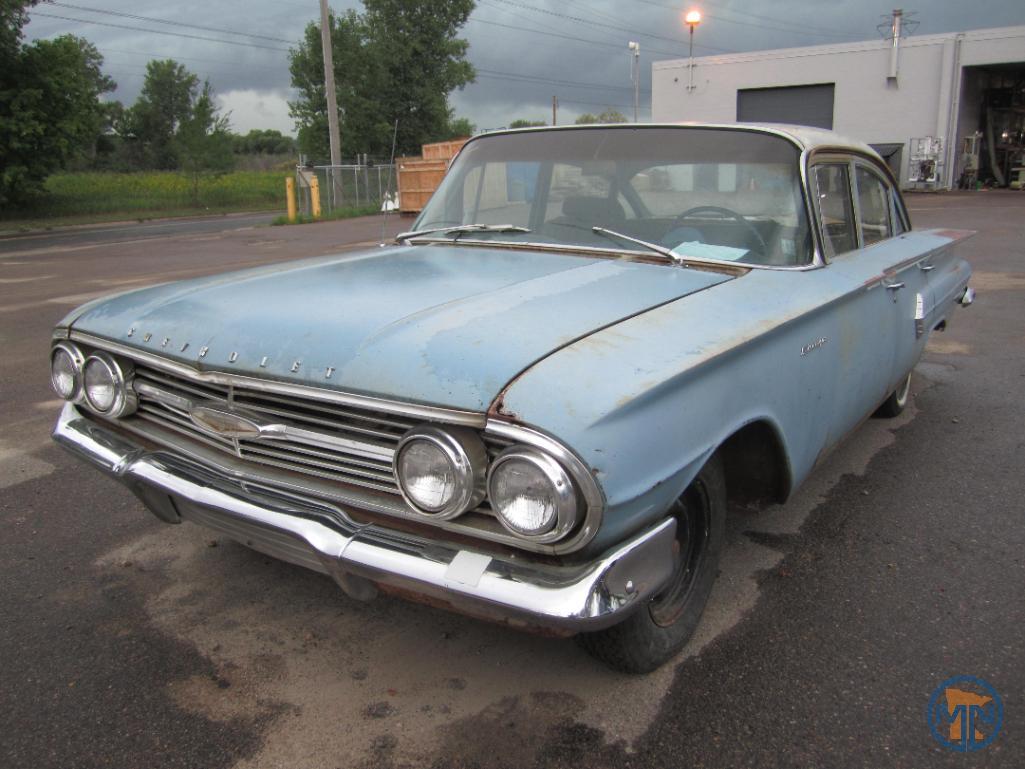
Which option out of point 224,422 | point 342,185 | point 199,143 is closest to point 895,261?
point 224,422

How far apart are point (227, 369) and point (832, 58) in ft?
97.2

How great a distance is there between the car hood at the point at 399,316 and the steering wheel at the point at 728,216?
1.08 ft

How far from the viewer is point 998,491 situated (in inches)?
145

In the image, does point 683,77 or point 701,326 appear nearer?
point 701,326

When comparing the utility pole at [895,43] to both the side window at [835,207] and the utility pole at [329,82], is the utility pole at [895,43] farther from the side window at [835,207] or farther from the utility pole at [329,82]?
the side window at [835,207]

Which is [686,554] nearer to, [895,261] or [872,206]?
[895,261]

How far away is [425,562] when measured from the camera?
1.95m

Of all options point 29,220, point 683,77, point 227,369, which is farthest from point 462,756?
point 683,77

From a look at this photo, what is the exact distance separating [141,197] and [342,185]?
12.5m

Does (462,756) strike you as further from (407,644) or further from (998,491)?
(998,491)

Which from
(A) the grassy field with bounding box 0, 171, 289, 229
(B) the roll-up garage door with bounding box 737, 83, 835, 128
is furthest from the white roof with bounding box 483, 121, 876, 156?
(B) the roll-up garage door with bounding box 737, 83, 835, 128

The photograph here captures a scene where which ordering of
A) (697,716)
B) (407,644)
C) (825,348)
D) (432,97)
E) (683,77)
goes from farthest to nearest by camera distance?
(432,97)
(683,77)
(825,348)
(407,644)
(697,716)

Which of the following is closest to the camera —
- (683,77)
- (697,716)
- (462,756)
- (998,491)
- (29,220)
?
(462,756)

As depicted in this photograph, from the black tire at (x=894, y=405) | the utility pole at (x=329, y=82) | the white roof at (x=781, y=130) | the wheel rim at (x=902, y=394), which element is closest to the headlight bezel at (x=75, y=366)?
the white roof at (x=781, y=130)
